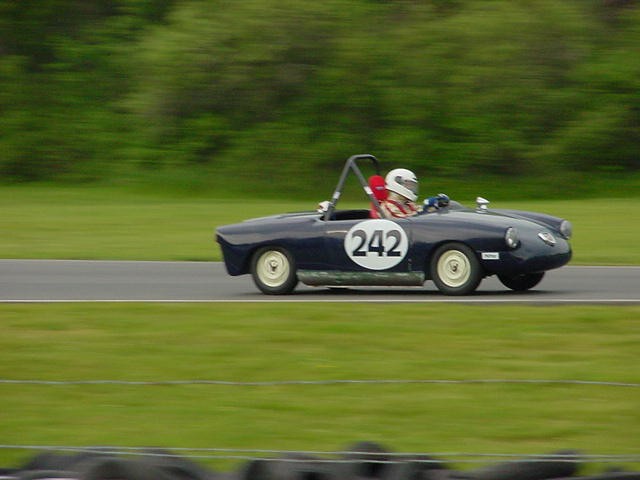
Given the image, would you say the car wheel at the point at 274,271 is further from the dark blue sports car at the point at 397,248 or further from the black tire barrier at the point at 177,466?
the black tire barrier at the point at 177,466

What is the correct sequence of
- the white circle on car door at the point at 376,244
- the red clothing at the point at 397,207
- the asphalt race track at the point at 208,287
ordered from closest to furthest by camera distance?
the white circle on car door at the point at 376,244, the asphalt race track at the point at 208,287, the red clothing at the point at 397,207

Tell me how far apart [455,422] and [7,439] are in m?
2.66

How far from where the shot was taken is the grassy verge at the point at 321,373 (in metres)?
7.52

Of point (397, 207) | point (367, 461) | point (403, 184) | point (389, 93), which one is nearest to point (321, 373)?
point (367, 461)

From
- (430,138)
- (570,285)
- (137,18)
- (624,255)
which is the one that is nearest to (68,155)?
(137,18)

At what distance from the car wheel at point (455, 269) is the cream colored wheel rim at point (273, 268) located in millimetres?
1612

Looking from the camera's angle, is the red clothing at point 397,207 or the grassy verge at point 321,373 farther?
the red clothing at point 397,207

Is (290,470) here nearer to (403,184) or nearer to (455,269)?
(455,269)

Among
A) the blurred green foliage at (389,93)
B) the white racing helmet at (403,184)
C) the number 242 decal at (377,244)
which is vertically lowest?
the number 242 decal at (377,244)

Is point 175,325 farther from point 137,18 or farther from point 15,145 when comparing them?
point 137,18


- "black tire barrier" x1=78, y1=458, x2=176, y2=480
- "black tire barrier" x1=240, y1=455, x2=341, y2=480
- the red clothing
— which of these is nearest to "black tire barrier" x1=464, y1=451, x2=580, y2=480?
"black tire barrier" x1=240, y1=455, x2=341, y2=480

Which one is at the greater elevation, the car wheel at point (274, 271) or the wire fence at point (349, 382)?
the car wheel at point (274, 271)

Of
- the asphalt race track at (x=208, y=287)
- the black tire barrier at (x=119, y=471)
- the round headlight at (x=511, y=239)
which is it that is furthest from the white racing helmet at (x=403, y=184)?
the black tire barrier at (x=119, y=471)

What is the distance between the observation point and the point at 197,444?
24.1ft
